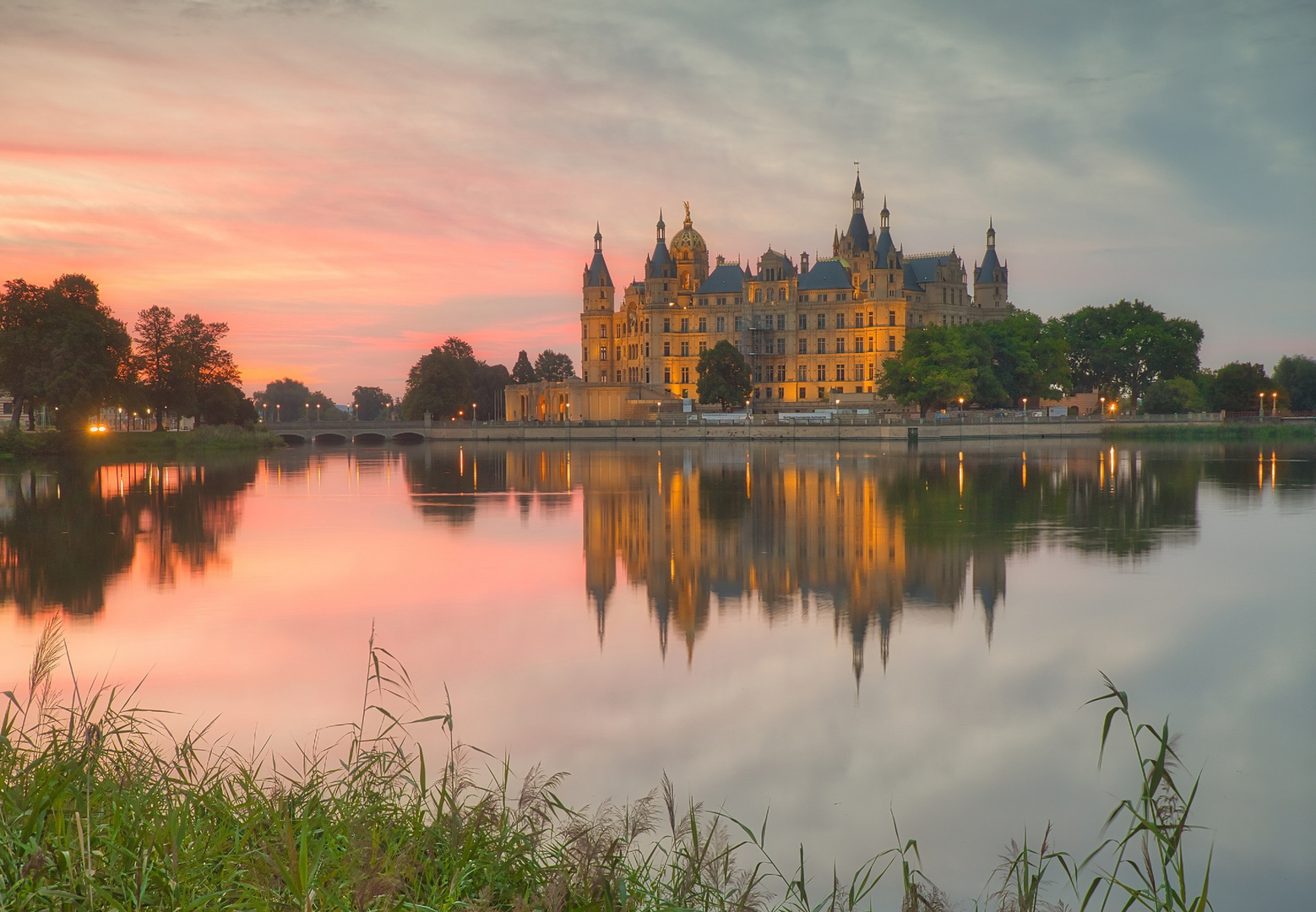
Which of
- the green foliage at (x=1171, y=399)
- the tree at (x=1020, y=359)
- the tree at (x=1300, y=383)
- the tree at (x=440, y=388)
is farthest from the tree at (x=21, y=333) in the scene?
the tree at (x=1300, y=383)

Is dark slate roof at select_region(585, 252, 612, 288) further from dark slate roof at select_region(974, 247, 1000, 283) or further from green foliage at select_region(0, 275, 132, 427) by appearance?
green foliage at select_region(0, 275, 132, 427)

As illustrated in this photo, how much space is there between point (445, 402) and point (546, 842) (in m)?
108

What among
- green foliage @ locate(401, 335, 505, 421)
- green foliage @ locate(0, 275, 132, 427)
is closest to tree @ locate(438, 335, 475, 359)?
green foliage @ locate(401, 335, 505, 421)

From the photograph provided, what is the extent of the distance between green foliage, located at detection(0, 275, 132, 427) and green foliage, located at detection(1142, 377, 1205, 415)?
84.0m

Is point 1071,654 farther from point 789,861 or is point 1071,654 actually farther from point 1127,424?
point 1127,424

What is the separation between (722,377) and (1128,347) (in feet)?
139

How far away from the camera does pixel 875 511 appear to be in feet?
91.7

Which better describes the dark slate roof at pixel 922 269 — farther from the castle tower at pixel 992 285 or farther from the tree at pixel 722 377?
the tree at pixel 722 377

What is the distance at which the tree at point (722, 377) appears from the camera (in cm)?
10050

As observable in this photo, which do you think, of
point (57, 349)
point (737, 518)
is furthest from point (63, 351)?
point (737, 518)

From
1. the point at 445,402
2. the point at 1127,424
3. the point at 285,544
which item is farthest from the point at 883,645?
the point at 445,402

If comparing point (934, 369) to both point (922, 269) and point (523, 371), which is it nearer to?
point (922, 269)

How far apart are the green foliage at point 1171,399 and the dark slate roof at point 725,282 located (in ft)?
144

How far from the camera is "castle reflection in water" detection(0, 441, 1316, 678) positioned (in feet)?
51.7
